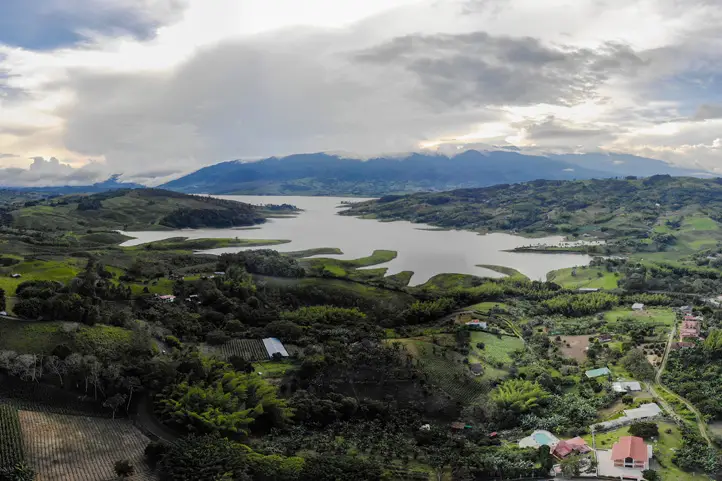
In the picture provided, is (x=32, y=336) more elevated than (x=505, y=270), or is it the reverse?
(x=32, y=336)

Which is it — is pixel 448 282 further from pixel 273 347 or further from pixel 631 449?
pixel 631 449

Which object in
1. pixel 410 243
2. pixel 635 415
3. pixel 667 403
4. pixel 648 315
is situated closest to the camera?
pixel 635 415

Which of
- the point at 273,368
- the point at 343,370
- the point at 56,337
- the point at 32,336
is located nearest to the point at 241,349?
the point at 273,368

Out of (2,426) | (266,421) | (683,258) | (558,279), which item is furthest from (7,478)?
(683,258)

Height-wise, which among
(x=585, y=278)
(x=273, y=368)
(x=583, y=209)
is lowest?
(x=585, y=278)

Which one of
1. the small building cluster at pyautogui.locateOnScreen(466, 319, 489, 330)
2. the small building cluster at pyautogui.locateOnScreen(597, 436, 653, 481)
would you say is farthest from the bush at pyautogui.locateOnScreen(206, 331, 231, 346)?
the small building cluster at pyautogui.locateOnScreen(597, 436, 653, 481)

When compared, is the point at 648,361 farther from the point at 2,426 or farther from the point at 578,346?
the point at 2,426

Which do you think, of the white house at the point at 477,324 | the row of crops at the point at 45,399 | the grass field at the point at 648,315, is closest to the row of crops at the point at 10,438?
the row of crops at the point at 45,399
